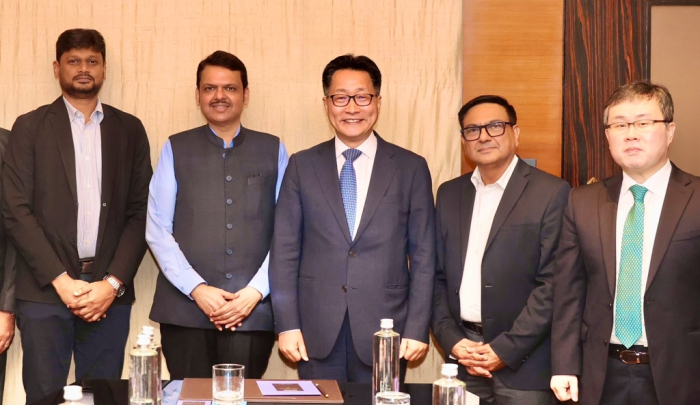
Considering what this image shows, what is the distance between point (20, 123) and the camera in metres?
3.67

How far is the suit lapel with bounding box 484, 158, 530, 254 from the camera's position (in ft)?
10.3

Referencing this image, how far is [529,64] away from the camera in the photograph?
3924mm

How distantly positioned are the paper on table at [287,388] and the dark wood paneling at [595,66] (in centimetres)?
207

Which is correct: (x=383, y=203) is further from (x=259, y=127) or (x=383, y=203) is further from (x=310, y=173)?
(x=259, y=127)

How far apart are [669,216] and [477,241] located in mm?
804

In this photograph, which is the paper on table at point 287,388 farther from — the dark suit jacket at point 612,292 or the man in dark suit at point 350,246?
the dark suit jacket at point 612,292

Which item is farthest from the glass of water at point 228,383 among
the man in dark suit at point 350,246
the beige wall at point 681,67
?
the beige wall at point 681,67

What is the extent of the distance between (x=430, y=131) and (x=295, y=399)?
219 cm

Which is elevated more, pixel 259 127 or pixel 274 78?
pixel 274 78

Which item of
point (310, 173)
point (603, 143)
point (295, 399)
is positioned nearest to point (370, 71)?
point (310, 173)

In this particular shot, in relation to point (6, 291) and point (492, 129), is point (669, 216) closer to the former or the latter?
point (492, 129)

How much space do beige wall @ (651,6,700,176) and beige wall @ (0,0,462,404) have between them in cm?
99

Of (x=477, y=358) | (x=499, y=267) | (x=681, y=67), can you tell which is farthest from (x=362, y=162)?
(x=681, y=67)

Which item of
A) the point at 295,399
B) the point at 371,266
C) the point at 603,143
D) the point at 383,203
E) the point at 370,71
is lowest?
the point at 295,399
